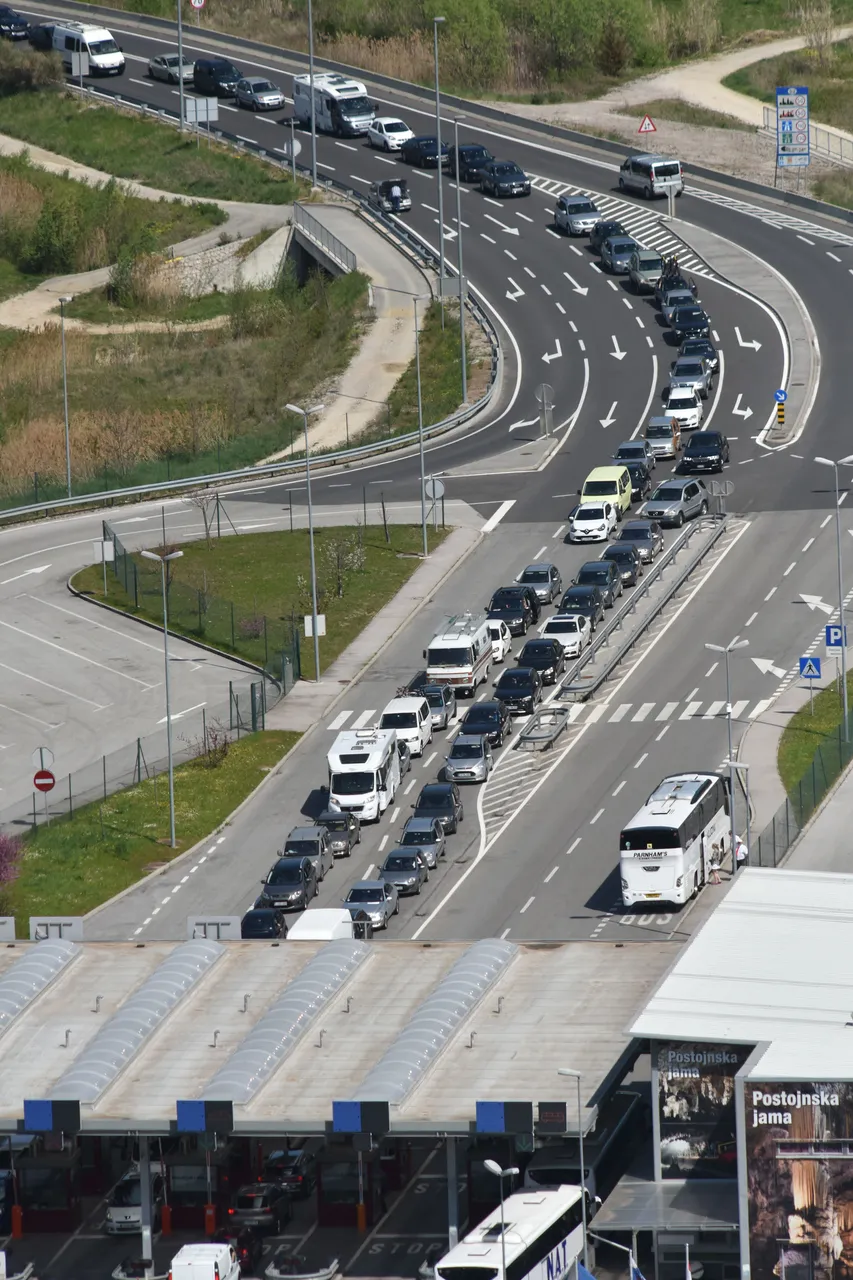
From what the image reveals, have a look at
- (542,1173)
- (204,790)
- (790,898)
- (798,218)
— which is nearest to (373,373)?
(798,218)

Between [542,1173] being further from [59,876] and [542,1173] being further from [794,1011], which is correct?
[59,876]

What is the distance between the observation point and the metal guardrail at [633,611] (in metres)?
93.8

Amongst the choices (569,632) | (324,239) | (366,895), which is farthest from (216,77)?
(366,895)

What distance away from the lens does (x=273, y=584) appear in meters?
106

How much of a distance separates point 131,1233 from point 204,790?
105ft

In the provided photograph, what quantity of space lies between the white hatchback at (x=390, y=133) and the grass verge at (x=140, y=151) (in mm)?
6675

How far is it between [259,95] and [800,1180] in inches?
5078

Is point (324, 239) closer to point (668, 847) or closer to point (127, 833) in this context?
point (127, 833)

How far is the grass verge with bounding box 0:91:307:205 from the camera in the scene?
161 metres

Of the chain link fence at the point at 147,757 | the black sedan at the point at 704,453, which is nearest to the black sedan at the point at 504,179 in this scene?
the black sedan at the point at 704,453

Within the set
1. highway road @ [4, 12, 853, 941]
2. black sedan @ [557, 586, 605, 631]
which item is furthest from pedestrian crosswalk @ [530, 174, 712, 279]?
black sedan @ [557, 586, 605, 631]

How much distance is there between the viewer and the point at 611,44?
596 feet

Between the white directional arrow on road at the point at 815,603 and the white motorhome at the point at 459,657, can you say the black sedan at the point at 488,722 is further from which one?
the white directional arrow on road at the point at 815,603

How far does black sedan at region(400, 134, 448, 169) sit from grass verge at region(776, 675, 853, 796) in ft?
240
